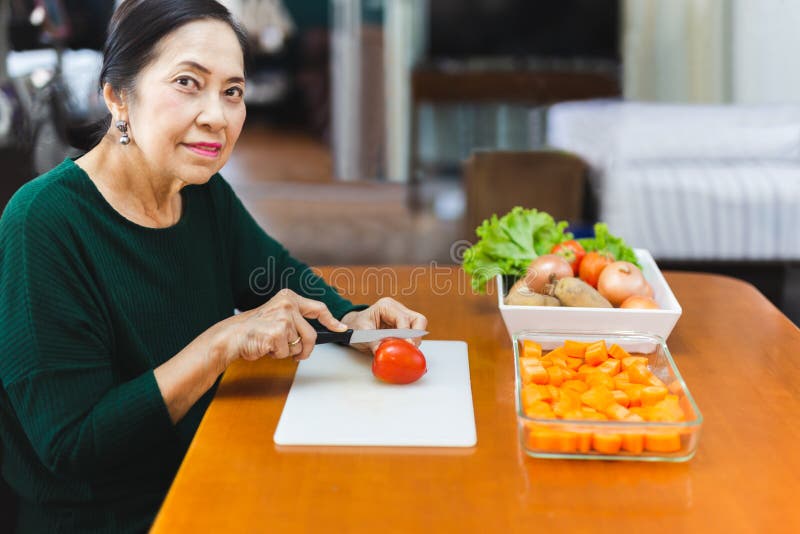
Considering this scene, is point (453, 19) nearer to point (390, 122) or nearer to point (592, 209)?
point (390, 122)

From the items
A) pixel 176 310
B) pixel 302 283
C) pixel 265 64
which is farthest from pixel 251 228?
pixel 265 64

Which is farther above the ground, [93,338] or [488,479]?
[93,338]

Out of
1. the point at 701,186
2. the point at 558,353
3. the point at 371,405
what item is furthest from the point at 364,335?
the point at 701,186

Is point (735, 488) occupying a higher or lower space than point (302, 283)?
lower

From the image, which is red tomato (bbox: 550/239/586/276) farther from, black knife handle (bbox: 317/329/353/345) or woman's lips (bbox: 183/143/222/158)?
woman's lips (bbox: 183/143/222/158)

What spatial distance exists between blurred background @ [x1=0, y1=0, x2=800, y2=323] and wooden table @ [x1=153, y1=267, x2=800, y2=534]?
69 cm

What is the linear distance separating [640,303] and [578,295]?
0.10 metres

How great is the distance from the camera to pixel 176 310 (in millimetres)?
1410

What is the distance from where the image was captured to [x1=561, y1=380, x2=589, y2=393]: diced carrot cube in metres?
1.07

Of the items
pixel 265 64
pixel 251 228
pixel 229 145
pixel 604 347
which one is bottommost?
pixel 604 347

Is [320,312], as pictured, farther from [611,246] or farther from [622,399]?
[611,246]

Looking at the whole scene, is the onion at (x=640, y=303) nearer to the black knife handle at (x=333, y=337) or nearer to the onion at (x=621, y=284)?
the onion at (x=621, y=284)

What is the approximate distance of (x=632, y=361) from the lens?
3.77 ft

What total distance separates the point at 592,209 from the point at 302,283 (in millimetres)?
2231
